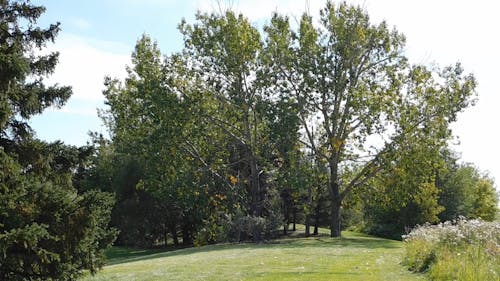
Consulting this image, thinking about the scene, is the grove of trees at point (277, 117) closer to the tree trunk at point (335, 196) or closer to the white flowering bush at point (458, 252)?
the tree trunk at point (335, 196)

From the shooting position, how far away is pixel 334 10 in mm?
37125

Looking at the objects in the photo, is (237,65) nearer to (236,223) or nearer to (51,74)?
(236,223)

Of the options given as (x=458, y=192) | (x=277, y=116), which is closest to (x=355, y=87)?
(x=277, y=116)

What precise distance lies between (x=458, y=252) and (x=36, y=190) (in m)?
9.94

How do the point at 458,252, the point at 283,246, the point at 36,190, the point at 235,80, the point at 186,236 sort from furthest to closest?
the point at 186,236 < the point at 235,80 < the point at 283,246 < the point at 458,252 < the point at 36,190

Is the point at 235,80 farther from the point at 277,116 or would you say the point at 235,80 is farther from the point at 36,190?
the point at 36,190

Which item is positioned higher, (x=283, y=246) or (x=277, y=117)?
(x=277, y=117)

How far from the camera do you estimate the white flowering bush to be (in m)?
11.6

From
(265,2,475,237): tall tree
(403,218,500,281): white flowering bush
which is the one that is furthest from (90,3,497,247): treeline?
(403,218,500,281): white flowering bush

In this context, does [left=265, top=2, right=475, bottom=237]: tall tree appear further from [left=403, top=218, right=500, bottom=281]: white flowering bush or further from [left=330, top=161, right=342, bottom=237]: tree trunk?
[left=403, top=218, right=500, bottom=281]: white flowering bush

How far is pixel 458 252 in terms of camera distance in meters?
13.8

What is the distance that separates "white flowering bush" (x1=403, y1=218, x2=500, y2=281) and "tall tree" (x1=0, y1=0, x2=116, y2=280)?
7646 mm

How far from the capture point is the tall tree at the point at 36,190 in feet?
35.6

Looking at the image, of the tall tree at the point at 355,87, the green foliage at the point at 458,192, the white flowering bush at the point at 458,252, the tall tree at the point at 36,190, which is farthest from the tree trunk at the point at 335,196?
the tall tree at the point at 36,190
